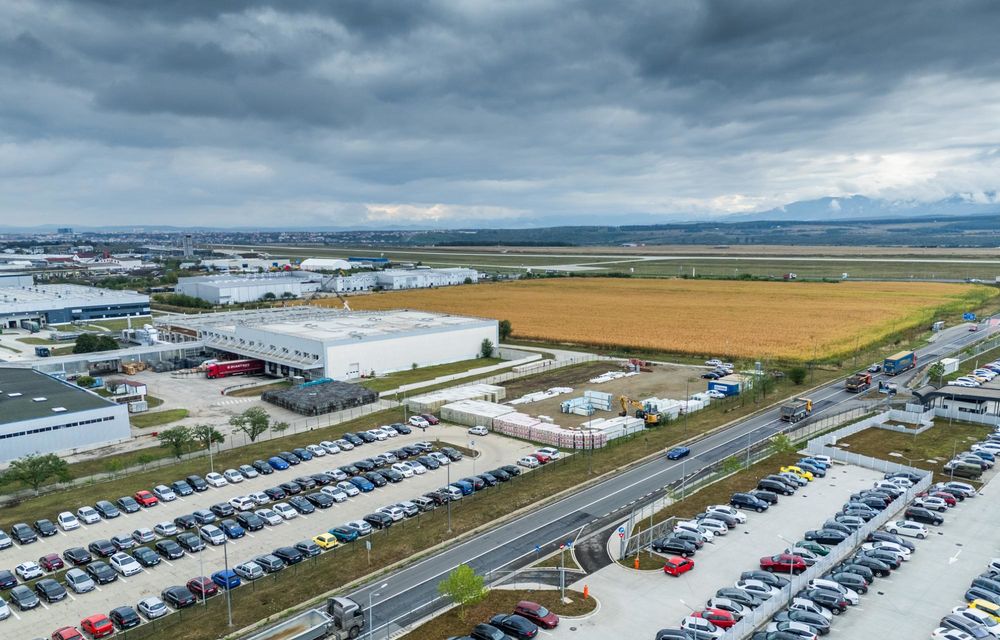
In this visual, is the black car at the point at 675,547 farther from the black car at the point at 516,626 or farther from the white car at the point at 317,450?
the white car at the point at 317,450

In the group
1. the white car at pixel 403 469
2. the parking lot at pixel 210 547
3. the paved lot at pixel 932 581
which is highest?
the paved lot at pixel 932 581

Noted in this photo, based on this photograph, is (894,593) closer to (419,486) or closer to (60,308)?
(419,486)

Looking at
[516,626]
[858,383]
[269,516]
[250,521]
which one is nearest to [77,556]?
[250,521]

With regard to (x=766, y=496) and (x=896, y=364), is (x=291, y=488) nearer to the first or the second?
(x=766, y=496)

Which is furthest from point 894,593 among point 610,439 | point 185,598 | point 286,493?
point 286,493

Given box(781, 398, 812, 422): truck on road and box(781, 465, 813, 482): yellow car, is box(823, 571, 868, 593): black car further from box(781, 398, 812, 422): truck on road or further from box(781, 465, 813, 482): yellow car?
box(781, 398, 812, 422): truck on road

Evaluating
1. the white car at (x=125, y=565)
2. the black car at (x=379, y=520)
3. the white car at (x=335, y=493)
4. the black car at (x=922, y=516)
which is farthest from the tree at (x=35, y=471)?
the black car at (x=922, y=516)
